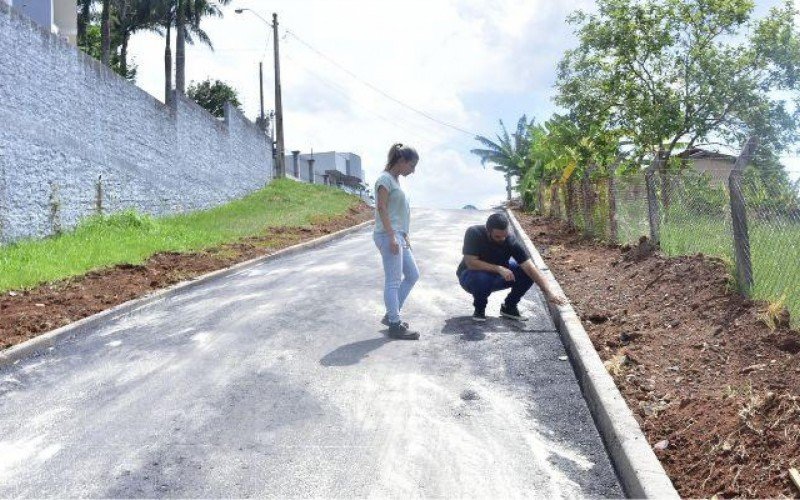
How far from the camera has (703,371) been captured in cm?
537

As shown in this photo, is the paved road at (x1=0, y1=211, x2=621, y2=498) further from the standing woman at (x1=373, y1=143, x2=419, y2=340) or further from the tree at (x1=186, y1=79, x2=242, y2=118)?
the tree at (x1=186, y1=79, x2=242, y2=118)

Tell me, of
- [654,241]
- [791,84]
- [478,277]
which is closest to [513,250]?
[478,277]

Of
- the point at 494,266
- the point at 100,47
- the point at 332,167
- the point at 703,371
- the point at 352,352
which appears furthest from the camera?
the point at 332,167

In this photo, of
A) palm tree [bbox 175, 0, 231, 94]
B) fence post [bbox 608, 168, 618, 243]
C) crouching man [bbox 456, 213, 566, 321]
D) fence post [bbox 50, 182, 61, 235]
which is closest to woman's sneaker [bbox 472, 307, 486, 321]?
crouching man [bbox 456, 213, 566, 321]

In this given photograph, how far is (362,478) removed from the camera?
4.05 meters

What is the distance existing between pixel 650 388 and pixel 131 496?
335 cm

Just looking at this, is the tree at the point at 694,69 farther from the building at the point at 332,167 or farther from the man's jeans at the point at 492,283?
the building at the point at 332,167

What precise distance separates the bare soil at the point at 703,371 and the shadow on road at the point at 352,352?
188cm

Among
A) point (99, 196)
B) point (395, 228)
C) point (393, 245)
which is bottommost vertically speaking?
point (393, 245)

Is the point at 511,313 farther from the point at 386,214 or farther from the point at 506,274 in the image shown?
the point at 386,214

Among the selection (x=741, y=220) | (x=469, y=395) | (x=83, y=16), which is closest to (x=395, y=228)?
(x=469, y=395)

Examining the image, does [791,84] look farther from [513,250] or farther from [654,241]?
[513,250]

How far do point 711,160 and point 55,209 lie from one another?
2415 centimetres

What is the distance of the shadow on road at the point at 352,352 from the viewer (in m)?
6.26
